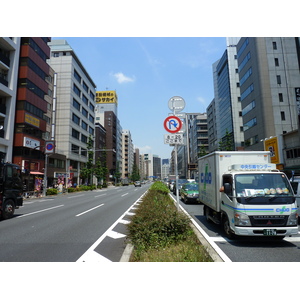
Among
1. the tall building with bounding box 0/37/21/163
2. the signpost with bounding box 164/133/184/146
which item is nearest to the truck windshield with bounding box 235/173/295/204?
the signpost with bounding box 164/133/184/146

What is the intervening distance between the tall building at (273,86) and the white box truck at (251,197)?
101ft

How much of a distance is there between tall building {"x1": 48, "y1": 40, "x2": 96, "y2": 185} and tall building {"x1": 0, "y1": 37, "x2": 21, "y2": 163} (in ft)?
44.5

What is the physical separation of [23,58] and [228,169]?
3584 cm

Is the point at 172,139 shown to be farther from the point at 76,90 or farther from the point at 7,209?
the point at 76,90

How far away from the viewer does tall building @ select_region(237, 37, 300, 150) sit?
35000 mm

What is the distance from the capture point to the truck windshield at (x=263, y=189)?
6.18 meters

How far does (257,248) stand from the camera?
592cm

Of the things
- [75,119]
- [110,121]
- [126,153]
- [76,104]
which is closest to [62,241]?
[75,119]


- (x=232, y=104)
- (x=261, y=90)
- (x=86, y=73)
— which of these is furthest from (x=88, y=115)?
(x=261, y=90)

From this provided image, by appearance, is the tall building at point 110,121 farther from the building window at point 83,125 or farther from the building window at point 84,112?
the building window at point 83,125

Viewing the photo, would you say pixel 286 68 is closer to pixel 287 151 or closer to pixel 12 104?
pixel 287 151

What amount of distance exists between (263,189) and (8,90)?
108 ft

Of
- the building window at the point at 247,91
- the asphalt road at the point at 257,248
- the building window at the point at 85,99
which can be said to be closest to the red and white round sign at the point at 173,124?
the asphalt road at the point at 257,248

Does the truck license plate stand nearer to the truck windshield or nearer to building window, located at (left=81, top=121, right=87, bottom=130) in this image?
the truck windshield
